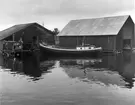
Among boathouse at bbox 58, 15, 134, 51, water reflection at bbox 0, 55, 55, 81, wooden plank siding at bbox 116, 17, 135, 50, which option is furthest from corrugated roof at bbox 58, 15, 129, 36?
water reflection at bbox 0, 55, 55, 81

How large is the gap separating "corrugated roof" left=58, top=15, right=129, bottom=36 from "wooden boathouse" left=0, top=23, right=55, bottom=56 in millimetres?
5744

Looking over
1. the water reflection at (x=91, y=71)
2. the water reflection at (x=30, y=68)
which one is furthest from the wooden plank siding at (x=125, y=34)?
the water reflection at (x=30, y=68)

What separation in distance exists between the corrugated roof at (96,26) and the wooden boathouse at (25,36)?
5.74 metres

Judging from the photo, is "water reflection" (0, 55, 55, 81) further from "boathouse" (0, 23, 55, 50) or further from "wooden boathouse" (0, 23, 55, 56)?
"boathouse" (0, 23, 55, 50)

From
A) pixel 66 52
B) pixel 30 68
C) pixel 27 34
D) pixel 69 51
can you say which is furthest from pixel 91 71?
pixel 27 34

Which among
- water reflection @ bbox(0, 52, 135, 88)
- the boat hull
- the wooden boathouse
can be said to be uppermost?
the wooden boathouse

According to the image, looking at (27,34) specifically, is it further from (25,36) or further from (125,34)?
(125,34)

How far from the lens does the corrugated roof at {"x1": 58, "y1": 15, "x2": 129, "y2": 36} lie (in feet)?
147

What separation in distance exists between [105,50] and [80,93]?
3366 cm

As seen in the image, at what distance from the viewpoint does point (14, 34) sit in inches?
1713

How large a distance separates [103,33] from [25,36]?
1682 centimetres

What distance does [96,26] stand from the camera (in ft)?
159

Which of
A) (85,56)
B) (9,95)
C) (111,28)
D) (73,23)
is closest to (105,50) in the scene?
(111,28)

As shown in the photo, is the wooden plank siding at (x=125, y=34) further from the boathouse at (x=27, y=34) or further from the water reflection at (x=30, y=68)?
the water reflection at (x=30, y=68)
